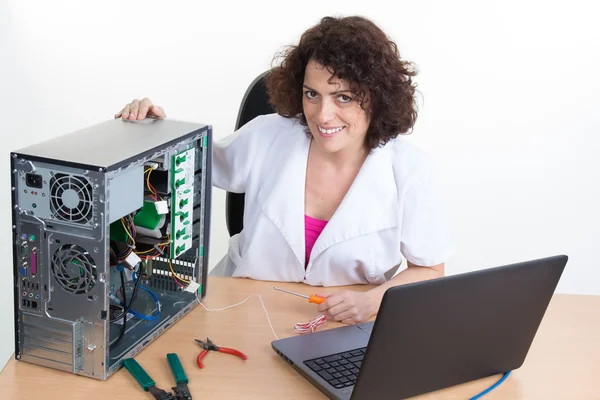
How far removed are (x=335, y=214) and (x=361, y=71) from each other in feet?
1.09

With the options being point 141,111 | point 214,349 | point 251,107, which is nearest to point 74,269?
point 214,349

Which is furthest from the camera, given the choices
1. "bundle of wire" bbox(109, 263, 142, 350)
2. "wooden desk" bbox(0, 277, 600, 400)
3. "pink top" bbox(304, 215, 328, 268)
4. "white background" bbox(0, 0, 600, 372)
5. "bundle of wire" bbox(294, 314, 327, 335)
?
"white background" bbox(0, 0, 600, 372)

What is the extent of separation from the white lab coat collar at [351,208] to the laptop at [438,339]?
41 centimetres

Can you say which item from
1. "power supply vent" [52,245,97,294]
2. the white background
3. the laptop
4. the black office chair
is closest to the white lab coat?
the black office chair

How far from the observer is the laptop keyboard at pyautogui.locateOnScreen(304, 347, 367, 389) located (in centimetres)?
136

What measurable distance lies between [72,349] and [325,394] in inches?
17.0

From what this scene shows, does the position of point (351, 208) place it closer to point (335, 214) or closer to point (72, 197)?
point (335, 214)

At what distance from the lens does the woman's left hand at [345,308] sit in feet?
5.19

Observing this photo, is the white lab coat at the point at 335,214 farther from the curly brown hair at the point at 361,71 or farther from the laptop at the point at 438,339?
the laptop at the point at 438,339

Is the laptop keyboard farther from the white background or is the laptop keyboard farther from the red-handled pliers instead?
the white background

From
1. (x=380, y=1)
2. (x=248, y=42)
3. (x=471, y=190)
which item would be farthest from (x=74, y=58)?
(x=471, y=190)

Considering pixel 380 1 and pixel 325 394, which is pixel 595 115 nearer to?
pixel 380 1

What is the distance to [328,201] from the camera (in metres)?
1.93

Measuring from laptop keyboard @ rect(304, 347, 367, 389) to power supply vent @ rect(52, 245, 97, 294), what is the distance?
1.32 ft
